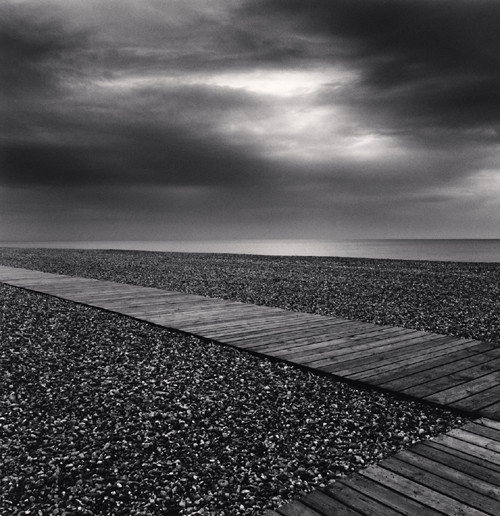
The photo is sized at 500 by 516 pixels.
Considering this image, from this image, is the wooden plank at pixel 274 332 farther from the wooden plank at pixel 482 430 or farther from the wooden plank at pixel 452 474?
the wooden plank at pixel 452 474

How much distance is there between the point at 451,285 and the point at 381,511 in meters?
15.0

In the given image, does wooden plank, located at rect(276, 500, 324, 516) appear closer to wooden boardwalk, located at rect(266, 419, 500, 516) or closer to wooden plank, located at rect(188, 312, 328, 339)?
wooden boardwalk, located at rect(266, 419, 500, 516)

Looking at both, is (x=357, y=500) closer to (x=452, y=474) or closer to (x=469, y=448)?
(x=452, y=474)

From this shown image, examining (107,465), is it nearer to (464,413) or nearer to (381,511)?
(381,511)

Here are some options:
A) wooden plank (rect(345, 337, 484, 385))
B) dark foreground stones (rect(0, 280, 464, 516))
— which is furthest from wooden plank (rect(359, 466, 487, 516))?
wooden plank (rect(345, 337, 484, 385))

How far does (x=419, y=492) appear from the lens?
3.15 m

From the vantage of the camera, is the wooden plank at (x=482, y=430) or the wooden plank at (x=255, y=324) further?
the wooden plank at (x=255, y=324)

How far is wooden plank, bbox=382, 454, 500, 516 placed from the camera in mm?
2959

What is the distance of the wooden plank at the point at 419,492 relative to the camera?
2.93 metres

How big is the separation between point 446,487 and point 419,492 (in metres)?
0.22

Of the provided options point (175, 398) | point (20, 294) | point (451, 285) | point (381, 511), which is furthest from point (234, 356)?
point (451, 285)

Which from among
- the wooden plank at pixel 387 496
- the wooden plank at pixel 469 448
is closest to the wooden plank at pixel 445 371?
the wooden plank at pixel 469 448

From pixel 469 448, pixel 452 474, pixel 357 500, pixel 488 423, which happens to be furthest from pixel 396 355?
pixel 357 500

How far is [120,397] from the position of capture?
5344 mm
